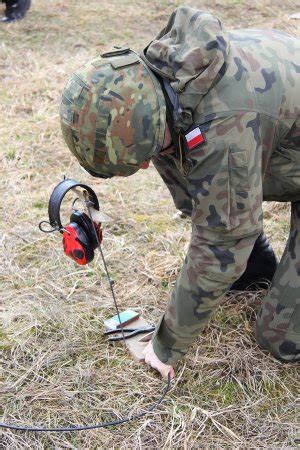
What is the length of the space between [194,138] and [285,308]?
104cm

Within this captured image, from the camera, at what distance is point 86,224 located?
242 cm

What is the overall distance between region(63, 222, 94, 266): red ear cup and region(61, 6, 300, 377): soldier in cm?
26

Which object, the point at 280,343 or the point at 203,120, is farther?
the point at 280,343

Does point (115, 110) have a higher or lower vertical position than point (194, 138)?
higher

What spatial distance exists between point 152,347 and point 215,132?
1.06 m

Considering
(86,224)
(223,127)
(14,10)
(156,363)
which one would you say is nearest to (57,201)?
(86,224)

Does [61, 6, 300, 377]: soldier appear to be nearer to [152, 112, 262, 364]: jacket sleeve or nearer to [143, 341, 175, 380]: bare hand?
[152, 112, 262, 364]: jacket sleeve

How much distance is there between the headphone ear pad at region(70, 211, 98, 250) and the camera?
2.42 m

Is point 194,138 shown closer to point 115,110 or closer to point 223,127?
point 223,127

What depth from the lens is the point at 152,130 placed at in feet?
6.89

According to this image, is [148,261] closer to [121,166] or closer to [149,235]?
[149,235]

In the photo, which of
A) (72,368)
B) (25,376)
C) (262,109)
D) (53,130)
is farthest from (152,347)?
(53,130)

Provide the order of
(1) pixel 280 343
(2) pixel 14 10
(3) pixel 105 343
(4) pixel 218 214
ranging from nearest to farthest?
(4) pixel 218 214 → (1) pixel 280 343 → (3) pixel 105 343 → (2) pixel 14 10

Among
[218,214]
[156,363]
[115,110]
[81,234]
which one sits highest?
[115,110]
